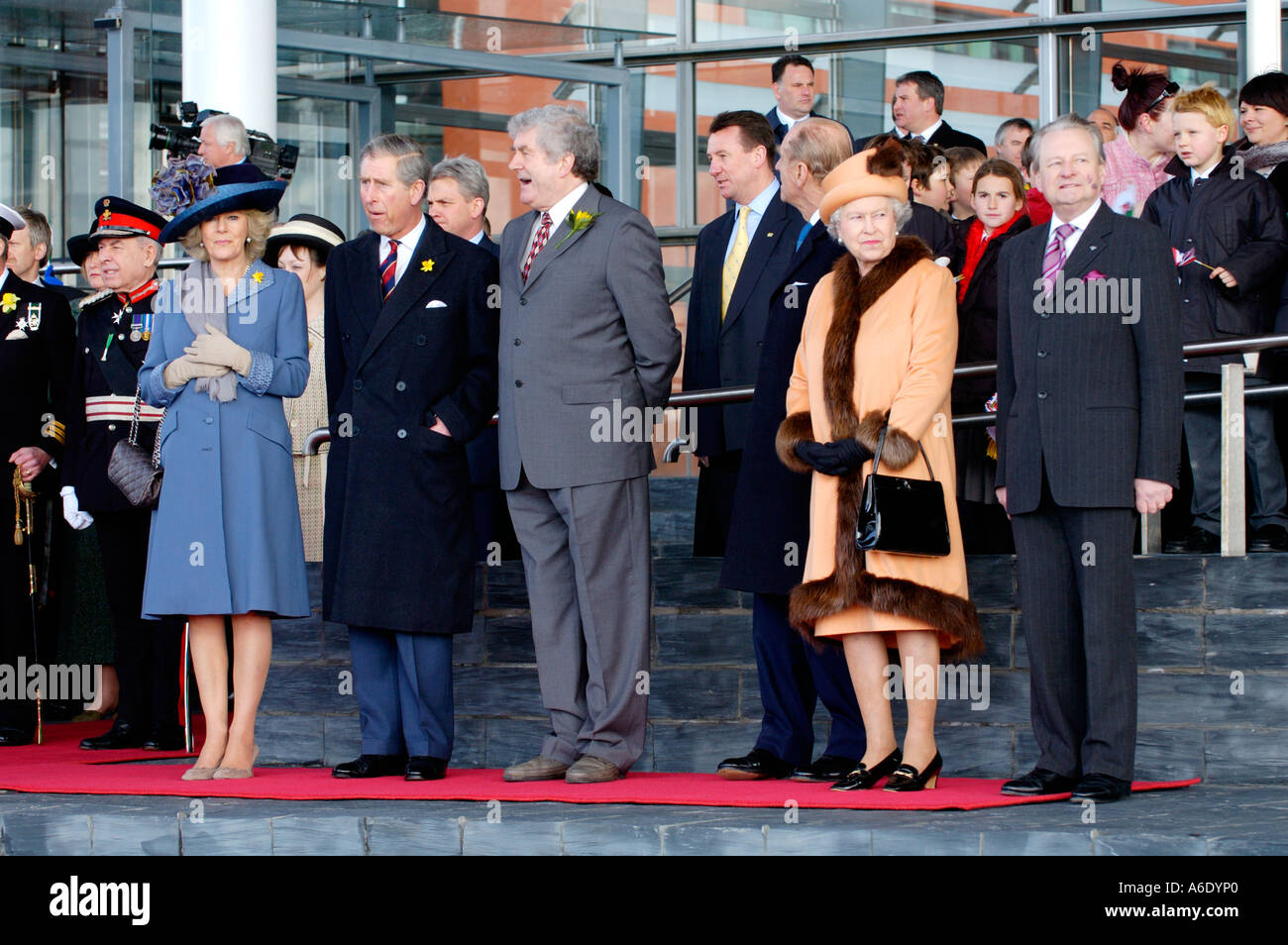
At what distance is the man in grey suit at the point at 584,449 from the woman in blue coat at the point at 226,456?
2.54 ft

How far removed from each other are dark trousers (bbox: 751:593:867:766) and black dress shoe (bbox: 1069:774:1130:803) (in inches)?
31.9

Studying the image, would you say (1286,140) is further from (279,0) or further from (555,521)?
(279,0)

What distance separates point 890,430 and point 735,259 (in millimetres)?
1340

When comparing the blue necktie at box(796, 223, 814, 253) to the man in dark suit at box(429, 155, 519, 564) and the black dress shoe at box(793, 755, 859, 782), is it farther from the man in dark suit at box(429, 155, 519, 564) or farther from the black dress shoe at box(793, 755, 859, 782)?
the black dress shoe at box(793, 755, 859, 782)

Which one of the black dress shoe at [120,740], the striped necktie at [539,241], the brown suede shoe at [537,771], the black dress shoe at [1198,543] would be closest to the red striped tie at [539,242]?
the striped necktie at [539,241]

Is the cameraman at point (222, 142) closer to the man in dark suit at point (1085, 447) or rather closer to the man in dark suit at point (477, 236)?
the man in dark suit at point (477, 236)

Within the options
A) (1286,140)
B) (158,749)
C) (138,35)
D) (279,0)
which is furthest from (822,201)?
(279,0)

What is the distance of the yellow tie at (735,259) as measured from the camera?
6.51m

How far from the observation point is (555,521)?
6047 mm

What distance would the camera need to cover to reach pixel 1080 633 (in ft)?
17.8

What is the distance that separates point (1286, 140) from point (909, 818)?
12.0 ft

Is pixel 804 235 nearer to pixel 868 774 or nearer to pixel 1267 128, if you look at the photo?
pixel 868 774

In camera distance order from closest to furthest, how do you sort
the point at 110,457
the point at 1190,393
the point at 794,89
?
1. the point at 1190,393
2. the point at 110,457
3. the point at 794,89

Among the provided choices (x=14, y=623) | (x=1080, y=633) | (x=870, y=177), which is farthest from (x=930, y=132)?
(x=14, y=623)
